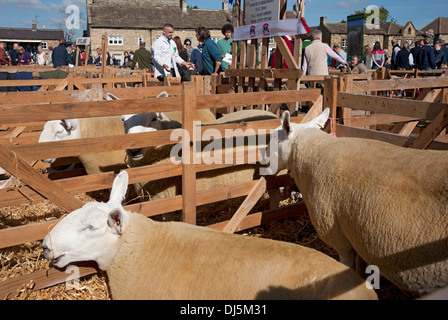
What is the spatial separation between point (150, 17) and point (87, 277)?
53.7 m

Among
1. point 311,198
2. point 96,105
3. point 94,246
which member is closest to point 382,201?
point 311,198

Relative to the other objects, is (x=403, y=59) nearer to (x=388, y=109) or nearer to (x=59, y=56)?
(x=388, y=109)

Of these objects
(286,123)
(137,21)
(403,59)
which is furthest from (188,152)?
(137,21)

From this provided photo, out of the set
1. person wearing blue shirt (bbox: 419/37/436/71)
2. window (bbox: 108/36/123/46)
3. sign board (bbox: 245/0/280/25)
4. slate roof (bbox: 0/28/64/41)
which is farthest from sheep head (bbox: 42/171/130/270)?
slate roof (bbox: 0/28/64/41)

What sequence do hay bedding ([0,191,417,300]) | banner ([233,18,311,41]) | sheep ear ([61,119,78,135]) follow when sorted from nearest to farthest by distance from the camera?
hay bedding ([0,191,417,300])
sheep ear ([61,119,78,135])
banner ([233,18,311,41])

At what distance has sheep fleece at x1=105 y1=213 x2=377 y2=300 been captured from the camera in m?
2.07

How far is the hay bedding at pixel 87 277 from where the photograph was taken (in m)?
3.26

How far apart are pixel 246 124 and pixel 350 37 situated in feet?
37.7

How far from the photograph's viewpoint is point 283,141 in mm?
3789

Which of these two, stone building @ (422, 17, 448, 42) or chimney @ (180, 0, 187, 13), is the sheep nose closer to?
chimney @ (180, 0, 187, 13)

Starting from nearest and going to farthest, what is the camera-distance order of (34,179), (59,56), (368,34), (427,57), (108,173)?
(34,179)
(108,173)
(427,57)
(59,56)
(368,34)

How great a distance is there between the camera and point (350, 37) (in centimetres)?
1380

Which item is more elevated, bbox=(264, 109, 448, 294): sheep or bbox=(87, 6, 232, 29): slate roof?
bbox=(87, 6, 232, 29): slate roof
